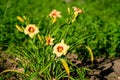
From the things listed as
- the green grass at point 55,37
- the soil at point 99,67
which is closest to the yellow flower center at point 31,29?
the green grass at point 55,37

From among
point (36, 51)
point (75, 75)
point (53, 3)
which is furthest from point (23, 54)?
point (53, 3)

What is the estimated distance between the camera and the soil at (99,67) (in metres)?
4.11

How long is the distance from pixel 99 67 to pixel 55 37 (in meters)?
Answer: 0.84

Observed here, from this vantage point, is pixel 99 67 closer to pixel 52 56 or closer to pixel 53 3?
pixel 52 56

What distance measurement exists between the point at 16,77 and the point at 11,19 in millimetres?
1425

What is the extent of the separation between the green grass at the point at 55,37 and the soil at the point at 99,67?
125 mm

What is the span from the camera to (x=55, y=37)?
3.93 m

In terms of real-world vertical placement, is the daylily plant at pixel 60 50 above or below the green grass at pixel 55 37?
below

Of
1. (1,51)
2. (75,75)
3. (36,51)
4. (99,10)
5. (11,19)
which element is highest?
(99,10)

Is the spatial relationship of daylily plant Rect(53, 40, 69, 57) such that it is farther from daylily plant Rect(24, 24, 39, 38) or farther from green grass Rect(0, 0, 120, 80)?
daylily plant Rect(24, 24, 39, 38)

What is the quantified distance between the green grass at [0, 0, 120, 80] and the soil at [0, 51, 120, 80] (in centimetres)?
13

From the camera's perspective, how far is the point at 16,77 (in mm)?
4039

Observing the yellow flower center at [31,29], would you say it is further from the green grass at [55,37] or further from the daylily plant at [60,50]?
the daylily plant at [60,50]

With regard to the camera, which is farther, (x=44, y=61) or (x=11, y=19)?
(x=11, y=19)
